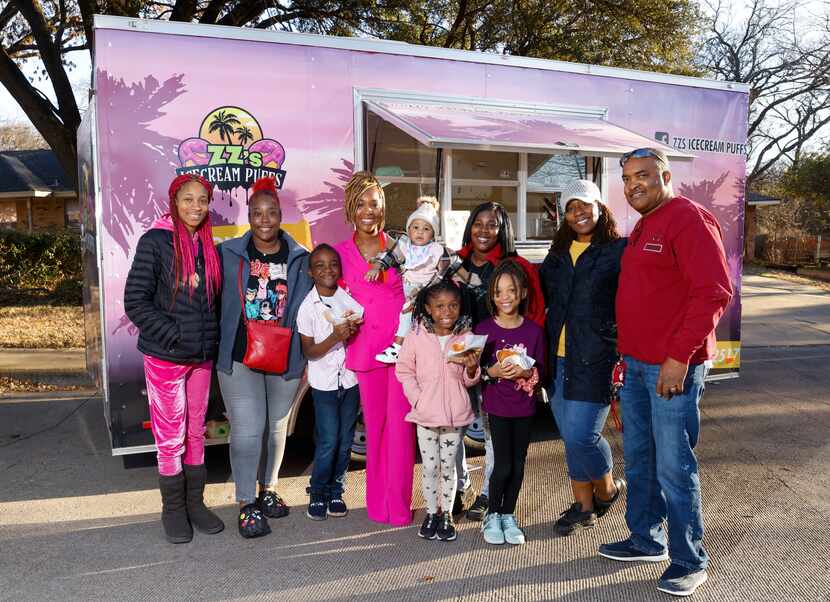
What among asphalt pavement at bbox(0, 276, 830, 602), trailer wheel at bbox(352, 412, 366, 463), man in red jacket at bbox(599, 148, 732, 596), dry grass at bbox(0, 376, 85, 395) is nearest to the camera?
man in red jacket at bbox(599, 148, 732, 596)

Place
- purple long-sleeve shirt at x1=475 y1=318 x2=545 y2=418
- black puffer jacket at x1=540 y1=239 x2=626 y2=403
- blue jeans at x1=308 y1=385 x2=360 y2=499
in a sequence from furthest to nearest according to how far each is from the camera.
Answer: blue jeans at x1=308 y1=385 x2=360 y2=499
purple long-sleeve shirt at x1=475 y1=318 x2=545 y2=418
black puffer jacket at x1=540 y1=239 x2=626 y2=403

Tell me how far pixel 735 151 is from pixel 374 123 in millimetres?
3166

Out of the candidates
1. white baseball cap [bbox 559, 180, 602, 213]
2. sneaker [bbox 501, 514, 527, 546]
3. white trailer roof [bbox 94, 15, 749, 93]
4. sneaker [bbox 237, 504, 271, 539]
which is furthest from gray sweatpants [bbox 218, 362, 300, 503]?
white trailer roof [bbox 94, 15, 749, 93]

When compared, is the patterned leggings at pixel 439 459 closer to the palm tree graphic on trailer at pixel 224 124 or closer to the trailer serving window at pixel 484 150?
the trailer serving window at pixel 484 150

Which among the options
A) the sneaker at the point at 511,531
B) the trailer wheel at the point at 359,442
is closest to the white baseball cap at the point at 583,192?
the sneaker at the point at 511,531

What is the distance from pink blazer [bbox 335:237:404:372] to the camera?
12.3 feet

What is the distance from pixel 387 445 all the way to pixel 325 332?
72cm

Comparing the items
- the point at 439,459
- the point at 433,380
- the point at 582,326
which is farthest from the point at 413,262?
the point at 439,459

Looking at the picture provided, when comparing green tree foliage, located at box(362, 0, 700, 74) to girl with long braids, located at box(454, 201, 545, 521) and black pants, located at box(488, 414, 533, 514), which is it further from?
black pants, located at box(488, 414, 533, 514)

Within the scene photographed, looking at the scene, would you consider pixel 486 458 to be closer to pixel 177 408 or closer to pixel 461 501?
pixel 461 501

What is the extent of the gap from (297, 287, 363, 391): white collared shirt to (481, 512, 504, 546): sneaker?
104cm

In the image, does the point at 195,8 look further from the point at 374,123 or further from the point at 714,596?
the point at 714,596

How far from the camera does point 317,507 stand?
3934 mm

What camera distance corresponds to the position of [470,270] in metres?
3.80
